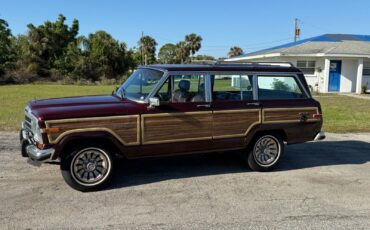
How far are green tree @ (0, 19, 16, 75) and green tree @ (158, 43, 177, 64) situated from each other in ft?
136

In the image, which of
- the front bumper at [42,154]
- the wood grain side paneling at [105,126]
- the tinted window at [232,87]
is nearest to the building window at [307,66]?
the tinted window at [232,87]

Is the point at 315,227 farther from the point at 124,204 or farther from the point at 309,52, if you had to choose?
the point at 309,52

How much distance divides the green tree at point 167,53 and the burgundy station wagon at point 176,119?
7948cm

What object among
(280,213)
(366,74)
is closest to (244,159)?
(280,213)

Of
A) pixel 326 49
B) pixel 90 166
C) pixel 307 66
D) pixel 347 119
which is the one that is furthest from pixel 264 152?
pixel 326 49

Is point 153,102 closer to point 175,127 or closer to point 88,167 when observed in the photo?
point 175,127

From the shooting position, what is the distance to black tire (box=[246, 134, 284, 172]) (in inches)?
260

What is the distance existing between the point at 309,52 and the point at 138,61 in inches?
1787

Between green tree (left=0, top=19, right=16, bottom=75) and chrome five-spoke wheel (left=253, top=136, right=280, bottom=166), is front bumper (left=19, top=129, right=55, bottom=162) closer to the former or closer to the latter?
chrome five-spoke wheel (left=253, top=136, right=280, bottom=166)

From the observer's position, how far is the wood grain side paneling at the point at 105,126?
16.7ft

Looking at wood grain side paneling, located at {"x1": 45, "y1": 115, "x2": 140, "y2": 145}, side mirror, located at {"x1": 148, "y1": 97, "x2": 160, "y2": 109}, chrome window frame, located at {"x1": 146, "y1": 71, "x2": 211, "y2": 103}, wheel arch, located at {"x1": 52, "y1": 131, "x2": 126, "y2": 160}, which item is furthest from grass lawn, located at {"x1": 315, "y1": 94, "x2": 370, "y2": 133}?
wheel arch, located at {"x1": 52, "y1": 131, "x2": 126, "y2": 160}

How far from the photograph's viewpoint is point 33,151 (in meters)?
5.20

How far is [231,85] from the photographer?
650cm

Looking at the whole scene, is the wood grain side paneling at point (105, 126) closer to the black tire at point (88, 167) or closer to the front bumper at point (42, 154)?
the front bumper at point (42, 154)
